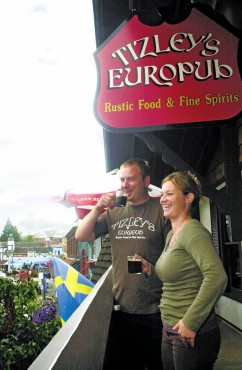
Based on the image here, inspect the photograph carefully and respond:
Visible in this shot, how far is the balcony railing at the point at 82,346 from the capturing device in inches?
40.2

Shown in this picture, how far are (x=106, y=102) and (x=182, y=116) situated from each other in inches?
14.3

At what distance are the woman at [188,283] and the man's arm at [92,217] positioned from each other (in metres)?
0.25

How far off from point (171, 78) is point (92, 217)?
0.76 metres

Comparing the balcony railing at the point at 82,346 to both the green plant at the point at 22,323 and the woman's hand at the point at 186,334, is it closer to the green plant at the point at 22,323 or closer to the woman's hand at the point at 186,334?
the woman's hand at the point at 186,334

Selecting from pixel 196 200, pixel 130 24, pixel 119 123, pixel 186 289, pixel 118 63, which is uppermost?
pixel 130 24

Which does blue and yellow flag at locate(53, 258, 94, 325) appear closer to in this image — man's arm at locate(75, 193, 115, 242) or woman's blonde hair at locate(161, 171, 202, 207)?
man's arm at locate(75, 193, 115, 242)

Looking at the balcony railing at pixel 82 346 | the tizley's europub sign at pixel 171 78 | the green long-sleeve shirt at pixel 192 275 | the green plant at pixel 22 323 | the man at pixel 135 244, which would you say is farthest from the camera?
the green plant at pixel 22 323

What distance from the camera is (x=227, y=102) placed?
1.72 m

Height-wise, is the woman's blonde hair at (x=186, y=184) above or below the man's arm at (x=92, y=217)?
above

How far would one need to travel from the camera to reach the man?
1575mm

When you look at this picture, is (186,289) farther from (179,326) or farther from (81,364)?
(81,364)

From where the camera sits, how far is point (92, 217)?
1.61 metres

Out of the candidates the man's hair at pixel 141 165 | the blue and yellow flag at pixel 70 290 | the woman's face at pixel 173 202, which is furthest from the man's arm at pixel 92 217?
the blue and yellow flag at pixel 70 290

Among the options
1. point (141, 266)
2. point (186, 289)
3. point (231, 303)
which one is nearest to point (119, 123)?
point (141, 266)
